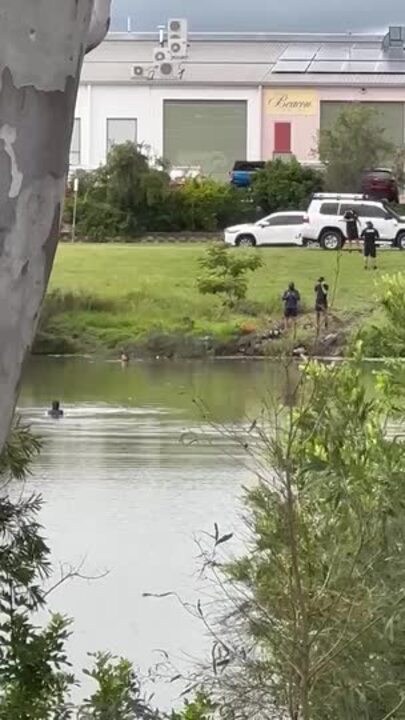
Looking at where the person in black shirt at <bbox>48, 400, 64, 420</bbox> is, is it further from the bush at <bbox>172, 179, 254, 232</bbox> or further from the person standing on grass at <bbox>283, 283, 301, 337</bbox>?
the bush at <bbox>172, 179, 254, 232</bbox>

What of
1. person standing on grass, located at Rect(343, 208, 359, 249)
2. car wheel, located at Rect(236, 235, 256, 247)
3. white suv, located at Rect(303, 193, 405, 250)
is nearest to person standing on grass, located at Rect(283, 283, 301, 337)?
person standing on grass, located at Rect(343, 208, 359, 249)

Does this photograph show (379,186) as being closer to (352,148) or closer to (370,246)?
(352,148)

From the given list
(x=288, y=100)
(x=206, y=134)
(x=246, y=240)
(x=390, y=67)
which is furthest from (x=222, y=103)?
(x=246, y=240)

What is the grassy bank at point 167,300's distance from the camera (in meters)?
31.7

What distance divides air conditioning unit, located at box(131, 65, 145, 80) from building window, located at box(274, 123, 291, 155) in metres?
4.51

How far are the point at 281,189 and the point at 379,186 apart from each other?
2.75 m

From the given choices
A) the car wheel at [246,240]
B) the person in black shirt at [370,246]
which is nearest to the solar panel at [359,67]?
the car wheel at [246,240]

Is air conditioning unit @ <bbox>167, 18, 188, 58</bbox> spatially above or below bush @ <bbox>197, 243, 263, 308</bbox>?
above

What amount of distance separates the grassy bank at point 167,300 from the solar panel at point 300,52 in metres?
16.0

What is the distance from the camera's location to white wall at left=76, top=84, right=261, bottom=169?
155 feet

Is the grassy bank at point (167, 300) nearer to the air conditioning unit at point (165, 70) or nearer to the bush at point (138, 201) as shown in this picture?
the bush at point (138, 201)

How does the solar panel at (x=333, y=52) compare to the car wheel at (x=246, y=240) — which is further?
the solar panel at (x=333, y=52)

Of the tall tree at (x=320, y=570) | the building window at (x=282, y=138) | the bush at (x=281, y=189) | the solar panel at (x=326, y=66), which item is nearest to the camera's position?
the tall tree at (x=320, y=570)

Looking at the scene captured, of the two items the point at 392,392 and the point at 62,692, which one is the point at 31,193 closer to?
the point at 62,692
